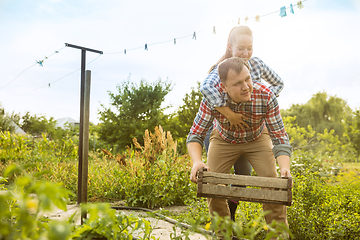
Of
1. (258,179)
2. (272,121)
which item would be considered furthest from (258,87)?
(258,179)

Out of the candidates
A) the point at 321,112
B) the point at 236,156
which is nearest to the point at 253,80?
the point at 236,156

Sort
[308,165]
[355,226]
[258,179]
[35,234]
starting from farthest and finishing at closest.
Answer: [308,165], [355,226], [258,179], [35,234]

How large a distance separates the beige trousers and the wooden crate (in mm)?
520

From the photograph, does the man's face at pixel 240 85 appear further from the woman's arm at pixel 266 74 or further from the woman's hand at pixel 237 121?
the woman's arm at pixel 266 74

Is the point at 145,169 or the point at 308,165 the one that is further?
the point at 308,165

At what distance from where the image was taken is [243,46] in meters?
2.31

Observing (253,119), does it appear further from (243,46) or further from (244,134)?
(243,46)

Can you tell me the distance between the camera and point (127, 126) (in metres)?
11.4

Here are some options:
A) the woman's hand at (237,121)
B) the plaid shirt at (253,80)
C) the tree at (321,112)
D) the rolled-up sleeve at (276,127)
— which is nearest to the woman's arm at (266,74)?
the plaid shirt at (253,80)

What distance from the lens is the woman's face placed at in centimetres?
229

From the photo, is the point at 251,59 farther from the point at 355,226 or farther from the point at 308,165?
the point at 308,165

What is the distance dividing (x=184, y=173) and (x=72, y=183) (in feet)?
7.88

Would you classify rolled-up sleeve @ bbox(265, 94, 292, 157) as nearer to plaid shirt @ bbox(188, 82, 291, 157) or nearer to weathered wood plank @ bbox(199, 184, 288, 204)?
plaid shirt @ bbox(188, 82, 291, 157)

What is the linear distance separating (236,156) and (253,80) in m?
0.65
